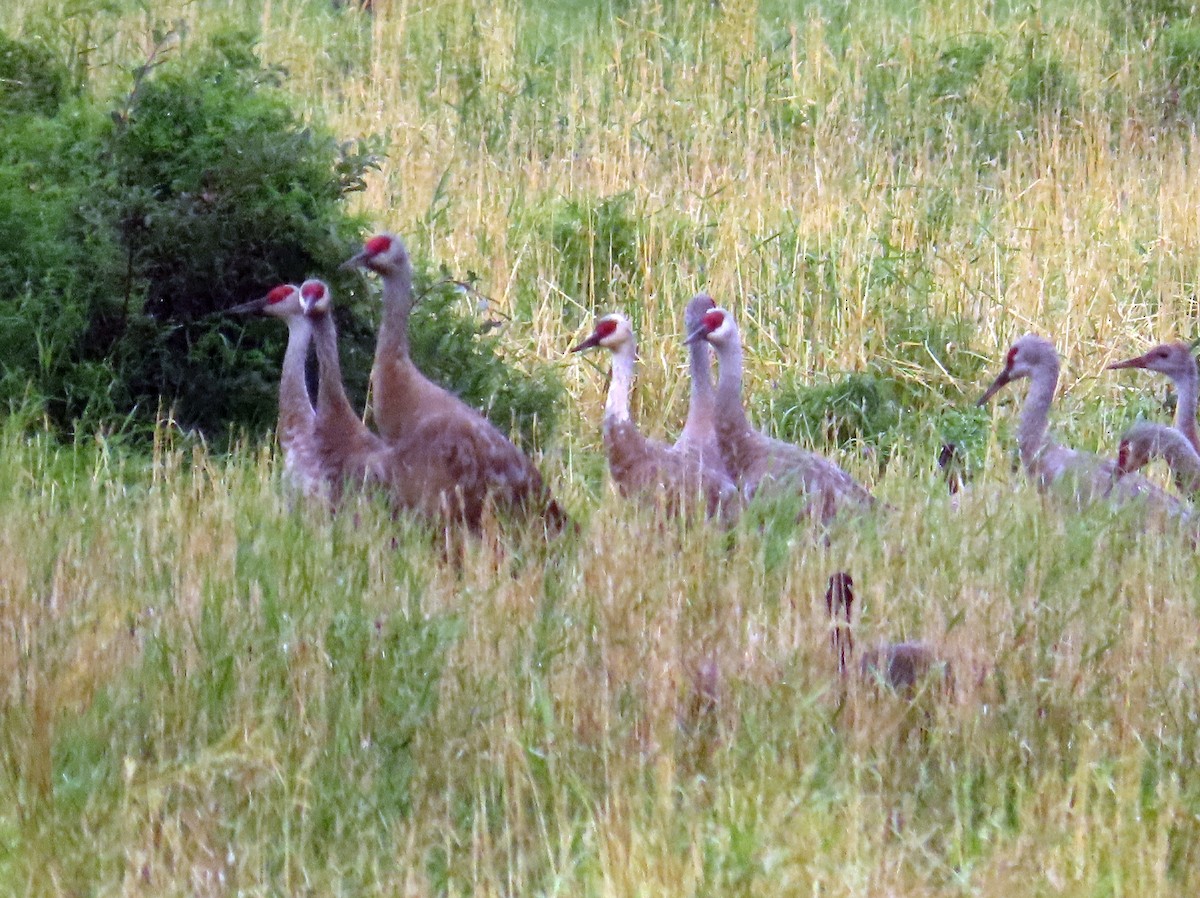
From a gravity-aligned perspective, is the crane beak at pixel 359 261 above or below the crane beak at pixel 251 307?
above

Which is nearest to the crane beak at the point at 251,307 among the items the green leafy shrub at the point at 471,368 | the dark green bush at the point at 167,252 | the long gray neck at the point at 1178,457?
the dark green bush at the point at 167,252

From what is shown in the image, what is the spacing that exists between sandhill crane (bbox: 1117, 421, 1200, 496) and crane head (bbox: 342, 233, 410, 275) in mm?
2936

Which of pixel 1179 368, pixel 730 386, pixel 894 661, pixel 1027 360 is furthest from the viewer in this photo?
pixel 1179 368

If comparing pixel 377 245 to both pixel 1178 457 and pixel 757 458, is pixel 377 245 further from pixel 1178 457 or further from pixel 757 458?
pixel 1178 457

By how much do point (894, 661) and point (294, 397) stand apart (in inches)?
116

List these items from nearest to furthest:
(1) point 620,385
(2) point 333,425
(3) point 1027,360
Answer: (2) point 333,425 → (1) point 620,385 → (3) point 1027,360

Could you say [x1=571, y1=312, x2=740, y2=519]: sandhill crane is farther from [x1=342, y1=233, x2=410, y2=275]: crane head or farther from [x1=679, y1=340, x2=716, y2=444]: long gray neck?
[x1=342, y1=233, x2=410, y2=275]: crane head

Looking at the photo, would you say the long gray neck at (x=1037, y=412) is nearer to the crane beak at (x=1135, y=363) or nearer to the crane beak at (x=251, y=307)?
the crane beak at (x=1135, y=363)

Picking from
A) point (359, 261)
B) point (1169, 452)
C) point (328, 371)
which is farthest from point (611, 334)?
point (1169, 452)

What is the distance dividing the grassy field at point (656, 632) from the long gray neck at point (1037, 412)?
35 centimetres

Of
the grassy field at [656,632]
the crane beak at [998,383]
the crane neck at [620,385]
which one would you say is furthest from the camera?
the crane beak at [998,383]

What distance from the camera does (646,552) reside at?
5.37 meters

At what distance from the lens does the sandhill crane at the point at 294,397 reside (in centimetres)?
636

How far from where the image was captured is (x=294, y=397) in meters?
6.66
